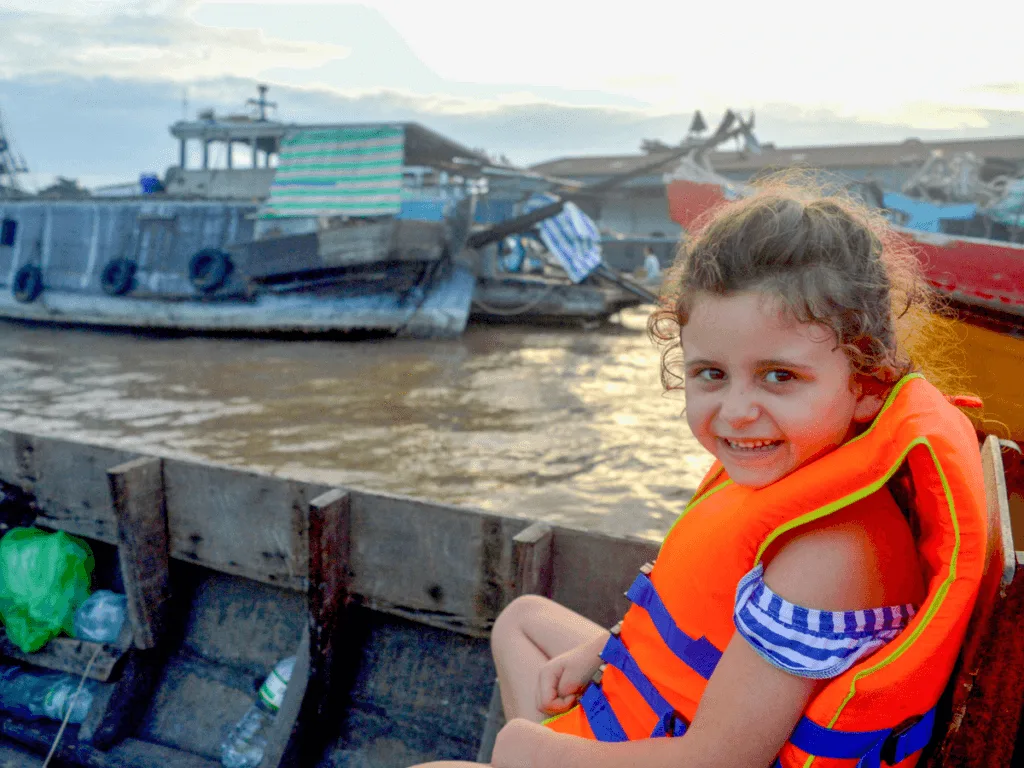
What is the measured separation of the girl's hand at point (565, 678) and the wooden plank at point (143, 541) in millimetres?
1848

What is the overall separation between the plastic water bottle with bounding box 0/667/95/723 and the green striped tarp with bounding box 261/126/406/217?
33.4ft

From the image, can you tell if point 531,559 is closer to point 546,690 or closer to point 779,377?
point 546,690

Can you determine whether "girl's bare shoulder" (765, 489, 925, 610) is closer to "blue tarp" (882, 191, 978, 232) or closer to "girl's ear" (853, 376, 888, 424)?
"girl's ear" (853, 376, 888, 424)

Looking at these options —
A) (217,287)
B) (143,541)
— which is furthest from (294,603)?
(217,287)

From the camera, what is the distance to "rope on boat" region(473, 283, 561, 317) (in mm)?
14508

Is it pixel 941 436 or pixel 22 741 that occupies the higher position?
pixel 941 436

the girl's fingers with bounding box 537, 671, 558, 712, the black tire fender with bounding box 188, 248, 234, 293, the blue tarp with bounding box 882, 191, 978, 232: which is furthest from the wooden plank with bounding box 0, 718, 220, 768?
the blue tarp with bounding box 882, 191, 978, 232

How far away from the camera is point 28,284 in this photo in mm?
15000

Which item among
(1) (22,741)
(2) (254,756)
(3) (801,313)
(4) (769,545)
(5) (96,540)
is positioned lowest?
(1) (22,741)


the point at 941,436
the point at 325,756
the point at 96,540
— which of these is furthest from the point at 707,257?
the point at 96,540

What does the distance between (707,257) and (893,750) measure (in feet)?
2.28

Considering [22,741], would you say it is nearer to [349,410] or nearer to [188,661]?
[188,661]

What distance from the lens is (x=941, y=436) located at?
1.04m

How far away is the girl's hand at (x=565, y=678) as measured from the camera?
1.52 meters
